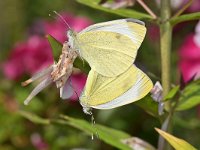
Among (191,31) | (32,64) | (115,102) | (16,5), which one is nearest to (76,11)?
(16,5)

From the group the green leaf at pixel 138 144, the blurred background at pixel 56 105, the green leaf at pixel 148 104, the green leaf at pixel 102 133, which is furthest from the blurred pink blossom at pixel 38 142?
the green leaf at pixel 148 104

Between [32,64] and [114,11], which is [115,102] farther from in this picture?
[32,64]

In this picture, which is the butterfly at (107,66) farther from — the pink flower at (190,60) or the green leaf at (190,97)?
the pink flower at (190,60)

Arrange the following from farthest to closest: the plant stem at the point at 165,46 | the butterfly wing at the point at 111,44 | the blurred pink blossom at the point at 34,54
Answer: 1. the blurred pink blossom at the point at 34,54
2. the plant stem at the point at 165,46
3. the butterfly wing at the point at 111,44

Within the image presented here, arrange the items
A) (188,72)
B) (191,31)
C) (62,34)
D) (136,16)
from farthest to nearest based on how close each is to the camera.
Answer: (191,31) < (62,34) < (188,72) < (136,16)

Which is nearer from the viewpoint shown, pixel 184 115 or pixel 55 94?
pixel 55 94

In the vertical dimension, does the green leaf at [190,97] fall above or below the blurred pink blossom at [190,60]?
above
